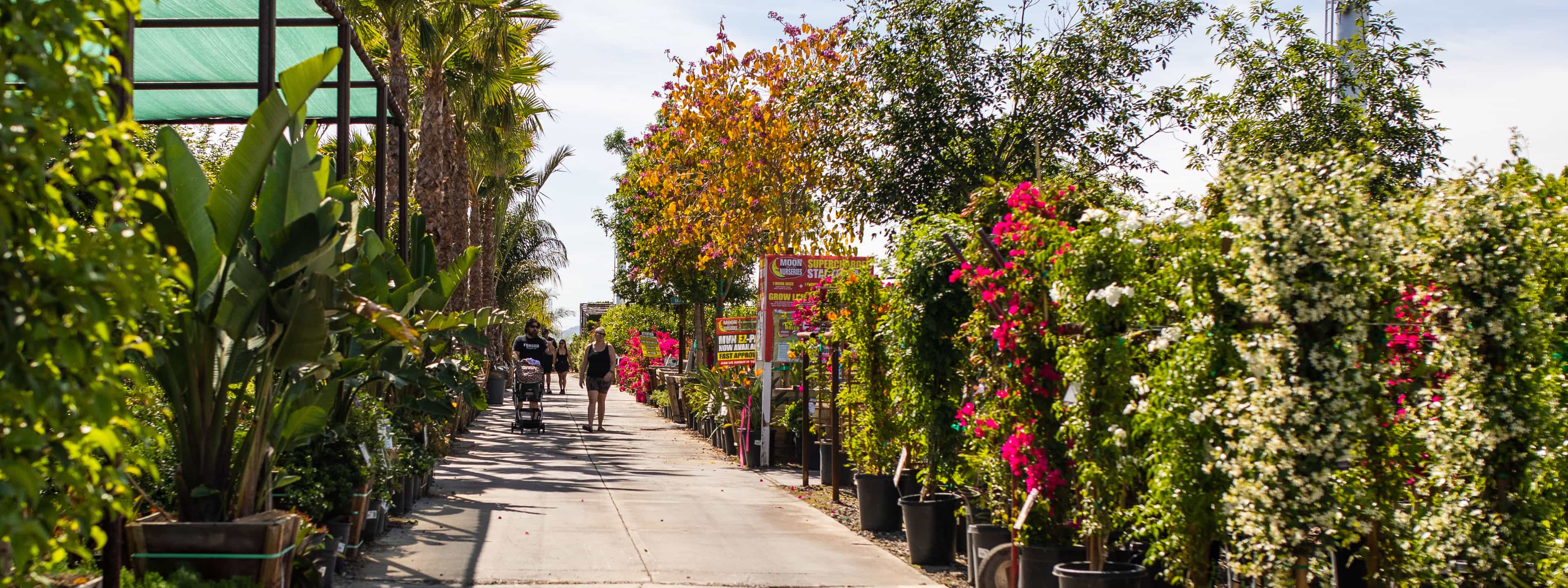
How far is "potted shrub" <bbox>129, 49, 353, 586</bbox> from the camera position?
513 centimetres

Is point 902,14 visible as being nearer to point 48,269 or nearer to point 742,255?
point 742,255

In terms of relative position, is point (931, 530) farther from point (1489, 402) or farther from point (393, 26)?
point (393, 26)

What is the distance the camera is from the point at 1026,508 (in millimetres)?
5805

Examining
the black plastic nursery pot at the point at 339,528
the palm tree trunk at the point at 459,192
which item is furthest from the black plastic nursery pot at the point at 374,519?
the palm tree trunk at the point at 459,192

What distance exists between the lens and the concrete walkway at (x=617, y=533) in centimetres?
725

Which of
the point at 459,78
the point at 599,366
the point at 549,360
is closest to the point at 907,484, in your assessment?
the point at 599,366

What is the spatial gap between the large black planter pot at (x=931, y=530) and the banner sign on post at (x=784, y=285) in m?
6.45

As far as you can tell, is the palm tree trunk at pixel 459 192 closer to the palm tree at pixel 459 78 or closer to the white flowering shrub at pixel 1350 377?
the palm tree at pixel 459 78

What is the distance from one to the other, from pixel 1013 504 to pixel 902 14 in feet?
25.0

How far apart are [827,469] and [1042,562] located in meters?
6.42

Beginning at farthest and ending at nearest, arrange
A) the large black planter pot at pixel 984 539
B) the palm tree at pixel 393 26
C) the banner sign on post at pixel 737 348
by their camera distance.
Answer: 1. the banner sign on post at pixel 737 348
2. the palm tree at pixel 393 26
3. the large black planter pot at pixel 984 539

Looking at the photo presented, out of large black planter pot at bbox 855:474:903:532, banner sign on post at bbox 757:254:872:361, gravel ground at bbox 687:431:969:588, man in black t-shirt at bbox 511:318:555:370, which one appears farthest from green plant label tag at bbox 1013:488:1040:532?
man in black t-shirt at bbox 511:318:555:370

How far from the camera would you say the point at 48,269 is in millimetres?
2082

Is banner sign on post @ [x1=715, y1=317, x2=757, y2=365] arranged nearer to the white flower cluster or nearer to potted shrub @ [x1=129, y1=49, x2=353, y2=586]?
potted shrub @ [x1=129, y1=49, x2=353, y2=586]
